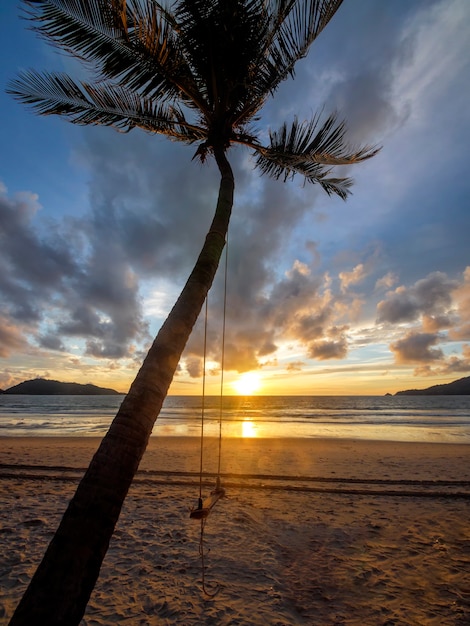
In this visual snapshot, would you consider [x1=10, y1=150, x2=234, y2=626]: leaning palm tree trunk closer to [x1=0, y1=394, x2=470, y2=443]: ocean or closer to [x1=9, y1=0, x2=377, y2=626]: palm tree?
[x1=9, y1=0, x2=377, y2=626]: palm tree

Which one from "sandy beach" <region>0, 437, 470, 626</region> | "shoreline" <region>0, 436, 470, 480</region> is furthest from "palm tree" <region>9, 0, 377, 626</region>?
"shoreline" <region>0, 436, 470, 480</region>

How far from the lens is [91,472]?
204 cm

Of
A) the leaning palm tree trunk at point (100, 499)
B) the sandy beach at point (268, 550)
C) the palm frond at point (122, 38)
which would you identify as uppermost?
the palm frond at point (122, 38)

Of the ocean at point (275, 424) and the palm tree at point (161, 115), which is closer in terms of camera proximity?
the palm tree at point (161, 115)

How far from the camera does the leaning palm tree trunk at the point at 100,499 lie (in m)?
1.67

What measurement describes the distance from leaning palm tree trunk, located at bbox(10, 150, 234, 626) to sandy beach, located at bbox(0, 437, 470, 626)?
210 centimetres

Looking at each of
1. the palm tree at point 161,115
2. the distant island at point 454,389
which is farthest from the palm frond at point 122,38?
the distant island at point 454,389

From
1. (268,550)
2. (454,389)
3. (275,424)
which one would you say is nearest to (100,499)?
(268,550)

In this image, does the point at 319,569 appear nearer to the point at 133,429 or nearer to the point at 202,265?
the point at 133,429

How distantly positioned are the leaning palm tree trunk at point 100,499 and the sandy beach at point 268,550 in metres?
2.10

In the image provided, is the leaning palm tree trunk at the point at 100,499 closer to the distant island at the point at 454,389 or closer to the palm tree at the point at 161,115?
the palm tree at the point at 161,115

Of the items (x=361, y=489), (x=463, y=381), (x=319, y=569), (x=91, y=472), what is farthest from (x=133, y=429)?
(x=463, y=381)

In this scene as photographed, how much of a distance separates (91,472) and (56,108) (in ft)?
17.8

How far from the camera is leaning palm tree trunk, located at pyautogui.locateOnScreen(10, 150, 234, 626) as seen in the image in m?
1.67
